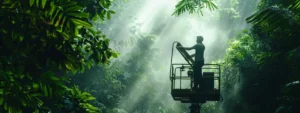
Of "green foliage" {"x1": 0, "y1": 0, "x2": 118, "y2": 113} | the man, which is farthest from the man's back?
"green foliage" {"x1": 0, "y1": 0, "x2": 118, "y2": 113}

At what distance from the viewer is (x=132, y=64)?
111 ft

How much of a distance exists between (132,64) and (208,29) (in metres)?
19.9

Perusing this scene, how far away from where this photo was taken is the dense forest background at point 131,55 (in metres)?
3.05

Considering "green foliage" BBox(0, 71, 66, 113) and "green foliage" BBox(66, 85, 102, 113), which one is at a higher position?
"green foliage" BBox(0, 71, 66, 113)

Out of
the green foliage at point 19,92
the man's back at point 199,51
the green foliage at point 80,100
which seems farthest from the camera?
the man's back at point 199,51

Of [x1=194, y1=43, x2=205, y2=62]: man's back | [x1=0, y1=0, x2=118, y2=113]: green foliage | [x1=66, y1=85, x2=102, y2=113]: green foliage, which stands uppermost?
[x1=194, y1=43, x2=205, y2=62]: man's back

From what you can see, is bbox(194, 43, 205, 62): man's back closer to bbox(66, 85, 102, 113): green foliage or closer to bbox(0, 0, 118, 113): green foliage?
bbox(66, 85, 102, 113): green foliage

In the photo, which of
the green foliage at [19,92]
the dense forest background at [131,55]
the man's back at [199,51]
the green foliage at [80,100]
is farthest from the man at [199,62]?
the green foliage at [19,92]

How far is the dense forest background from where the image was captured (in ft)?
10.0

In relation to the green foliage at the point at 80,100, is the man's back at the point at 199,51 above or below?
above

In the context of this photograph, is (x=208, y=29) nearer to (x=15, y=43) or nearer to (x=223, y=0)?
(x=223, y=0)

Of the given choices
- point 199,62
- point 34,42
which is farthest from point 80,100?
point 199,62

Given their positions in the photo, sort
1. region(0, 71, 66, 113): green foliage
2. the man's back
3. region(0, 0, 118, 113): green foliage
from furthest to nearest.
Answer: the man's back, region(0, 71, 66, 113): green foliage, region(0, 0, 118, 113): green foliage

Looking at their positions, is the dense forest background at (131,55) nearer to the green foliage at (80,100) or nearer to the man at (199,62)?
the green foliage at (80,100)
